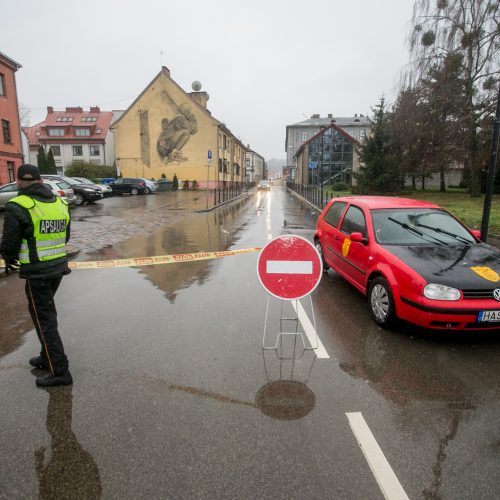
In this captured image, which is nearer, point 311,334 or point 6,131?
point 311,334

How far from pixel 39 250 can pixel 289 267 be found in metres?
2.51

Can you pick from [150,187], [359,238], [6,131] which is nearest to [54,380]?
[359,238]

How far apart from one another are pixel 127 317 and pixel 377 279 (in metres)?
3.41

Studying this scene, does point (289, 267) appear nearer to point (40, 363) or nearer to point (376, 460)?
point (376, 460)

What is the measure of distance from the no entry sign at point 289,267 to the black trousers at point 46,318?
212cm

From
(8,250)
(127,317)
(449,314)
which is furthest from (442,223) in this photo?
(8,250)

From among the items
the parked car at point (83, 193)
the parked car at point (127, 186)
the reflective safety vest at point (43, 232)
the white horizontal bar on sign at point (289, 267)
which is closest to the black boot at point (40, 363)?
the reflective safety vest at point (43, 232)

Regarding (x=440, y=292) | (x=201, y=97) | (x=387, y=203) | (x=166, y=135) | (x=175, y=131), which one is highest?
(x=201, y=97)

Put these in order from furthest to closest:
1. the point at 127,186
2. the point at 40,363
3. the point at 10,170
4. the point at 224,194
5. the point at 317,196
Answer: the point at 127,186 < the point at 224,194 < the point at 10,170 < the point at 317,196 < the point at 40,363

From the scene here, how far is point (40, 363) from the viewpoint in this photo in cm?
385

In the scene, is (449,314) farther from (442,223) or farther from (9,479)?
(9,479)

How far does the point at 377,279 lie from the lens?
5121 mm

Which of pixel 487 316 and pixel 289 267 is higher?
pixel 289 267

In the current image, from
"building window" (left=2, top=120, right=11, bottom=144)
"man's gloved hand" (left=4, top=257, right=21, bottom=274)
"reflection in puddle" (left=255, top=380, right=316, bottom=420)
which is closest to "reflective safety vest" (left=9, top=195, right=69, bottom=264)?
"man's gloved hand" (left=4, top=257, right=21, bottom=274)
